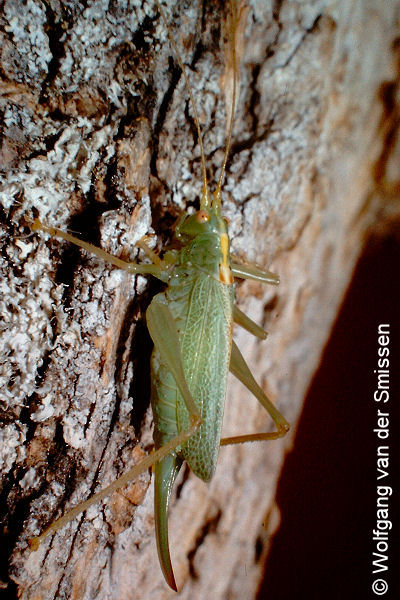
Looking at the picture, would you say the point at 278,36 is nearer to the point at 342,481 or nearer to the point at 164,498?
the point at 164,498

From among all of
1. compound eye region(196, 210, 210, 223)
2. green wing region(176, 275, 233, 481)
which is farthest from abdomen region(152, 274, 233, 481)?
compound eye region(196, 210, 210, 223)

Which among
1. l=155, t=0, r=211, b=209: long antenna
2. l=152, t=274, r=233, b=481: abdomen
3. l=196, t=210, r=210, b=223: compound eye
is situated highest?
l=155, t=0, r=211, b=209: long antenna

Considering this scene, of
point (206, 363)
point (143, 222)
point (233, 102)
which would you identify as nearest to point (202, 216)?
point (143, 222)

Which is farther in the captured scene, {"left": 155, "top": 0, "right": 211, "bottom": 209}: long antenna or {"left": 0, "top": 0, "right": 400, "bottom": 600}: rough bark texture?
{"left": 155, "top": 0, "right": 211, "bottom": 209}: long antenna

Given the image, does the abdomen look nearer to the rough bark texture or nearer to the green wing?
the green wing

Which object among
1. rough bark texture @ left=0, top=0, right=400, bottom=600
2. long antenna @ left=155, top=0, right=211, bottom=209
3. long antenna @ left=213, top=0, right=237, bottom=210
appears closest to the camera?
rough bark texture @ left=0, top=0, right=400, bottom=600

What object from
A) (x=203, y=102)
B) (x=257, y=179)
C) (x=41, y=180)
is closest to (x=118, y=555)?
(x=41, y=180)
